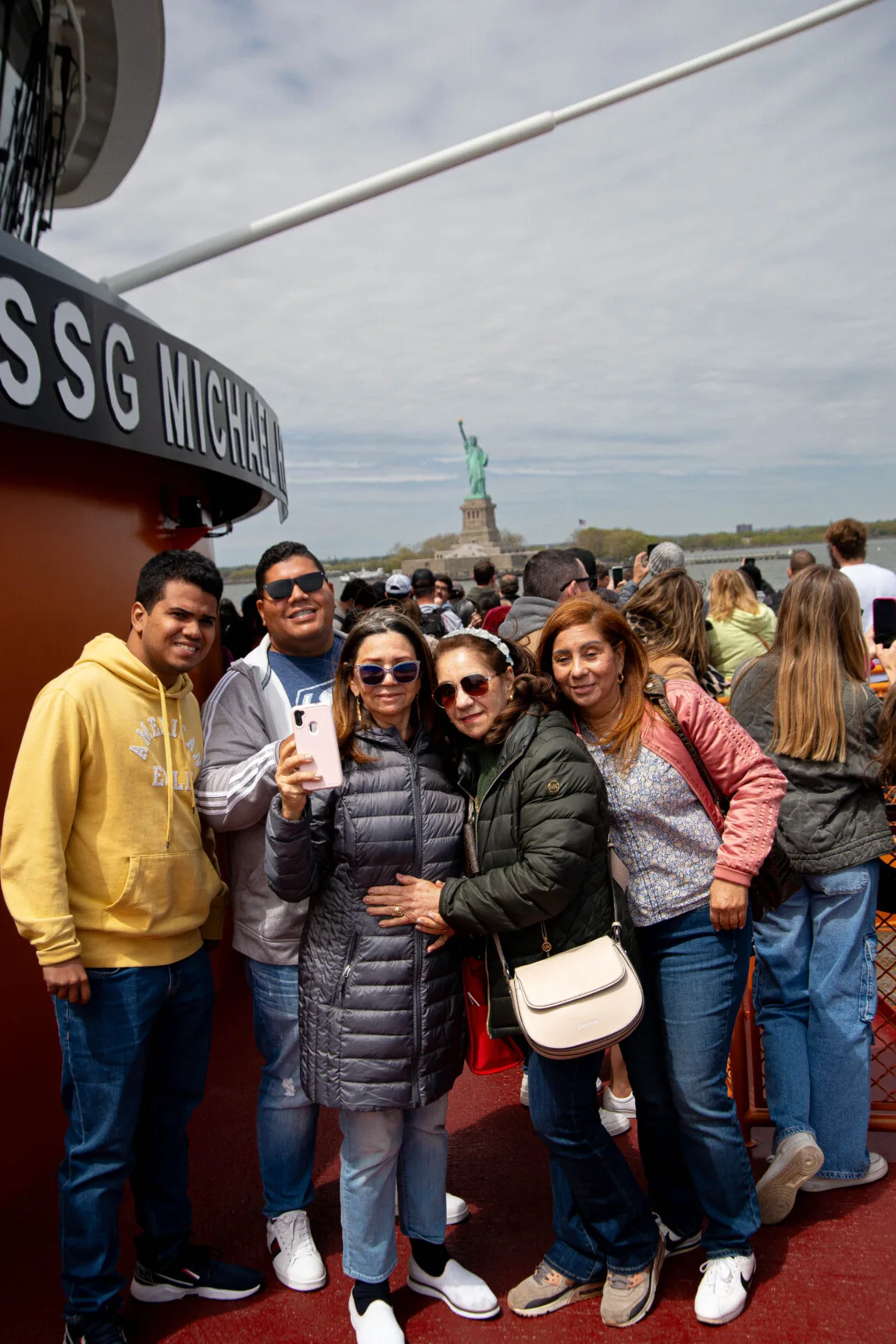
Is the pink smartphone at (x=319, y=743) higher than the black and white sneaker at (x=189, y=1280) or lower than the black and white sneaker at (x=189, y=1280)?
higher

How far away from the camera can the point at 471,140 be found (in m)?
6.96

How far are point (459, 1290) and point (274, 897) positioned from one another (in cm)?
120

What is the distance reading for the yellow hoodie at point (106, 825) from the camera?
7.35 feet

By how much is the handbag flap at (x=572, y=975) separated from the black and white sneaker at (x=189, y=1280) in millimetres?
1304

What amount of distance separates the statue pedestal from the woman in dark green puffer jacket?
359 ft

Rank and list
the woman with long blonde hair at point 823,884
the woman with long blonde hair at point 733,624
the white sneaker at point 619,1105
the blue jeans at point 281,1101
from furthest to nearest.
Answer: the woman with long blonde hair at point 733,624 → the white sneaker at point 619,1105 → the woman with long blonde hair at point 823,884 → the blue jeans at point 281,1101

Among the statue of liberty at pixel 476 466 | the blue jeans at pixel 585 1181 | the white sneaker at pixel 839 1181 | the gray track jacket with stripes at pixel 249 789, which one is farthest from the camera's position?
the statue of liberty at pixel 476 466

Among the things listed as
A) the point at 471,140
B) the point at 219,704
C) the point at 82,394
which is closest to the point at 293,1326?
the point at 219,704

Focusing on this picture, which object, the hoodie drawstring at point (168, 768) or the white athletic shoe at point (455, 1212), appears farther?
the white athletic shoe at point (455, 1212)

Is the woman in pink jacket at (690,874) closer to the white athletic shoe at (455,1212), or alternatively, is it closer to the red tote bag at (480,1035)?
the red tote bag at (480,1035)

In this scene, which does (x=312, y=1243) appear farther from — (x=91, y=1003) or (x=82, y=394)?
(x=82, y=394)

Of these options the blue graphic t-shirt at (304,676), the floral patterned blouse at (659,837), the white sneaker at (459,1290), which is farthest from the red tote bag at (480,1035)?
the blue graphic t-shirt at (304,676)

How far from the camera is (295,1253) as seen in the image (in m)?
2.67

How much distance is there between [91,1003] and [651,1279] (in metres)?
1.70
